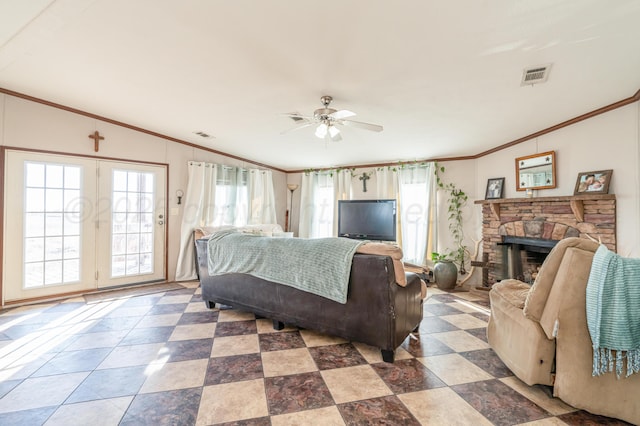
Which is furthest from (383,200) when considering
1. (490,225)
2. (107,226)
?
(107,226)

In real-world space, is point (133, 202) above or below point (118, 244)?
above

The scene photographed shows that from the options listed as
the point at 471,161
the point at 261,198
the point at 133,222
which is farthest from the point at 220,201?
the point at 471,161

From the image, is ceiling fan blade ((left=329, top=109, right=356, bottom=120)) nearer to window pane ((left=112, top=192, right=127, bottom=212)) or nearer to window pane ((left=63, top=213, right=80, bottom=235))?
window pane ((left=112, top=192, right=127, bottom=212))

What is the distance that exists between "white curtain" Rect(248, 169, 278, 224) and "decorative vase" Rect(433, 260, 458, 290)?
3.33 metres

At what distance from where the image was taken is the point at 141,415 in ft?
4.94

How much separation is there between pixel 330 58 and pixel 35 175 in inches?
151

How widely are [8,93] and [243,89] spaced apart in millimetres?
2810

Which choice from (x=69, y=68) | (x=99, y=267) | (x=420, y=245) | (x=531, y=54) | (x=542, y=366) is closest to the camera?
(x=542, y=366)

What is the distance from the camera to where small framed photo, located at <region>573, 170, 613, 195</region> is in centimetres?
275

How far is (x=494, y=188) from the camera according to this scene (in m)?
4.25

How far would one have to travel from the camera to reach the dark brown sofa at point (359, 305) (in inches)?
80.8

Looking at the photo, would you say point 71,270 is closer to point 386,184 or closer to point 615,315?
point 386,184

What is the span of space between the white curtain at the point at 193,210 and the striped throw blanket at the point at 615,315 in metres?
4.79

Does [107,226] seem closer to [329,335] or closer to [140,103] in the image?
[140,103]
